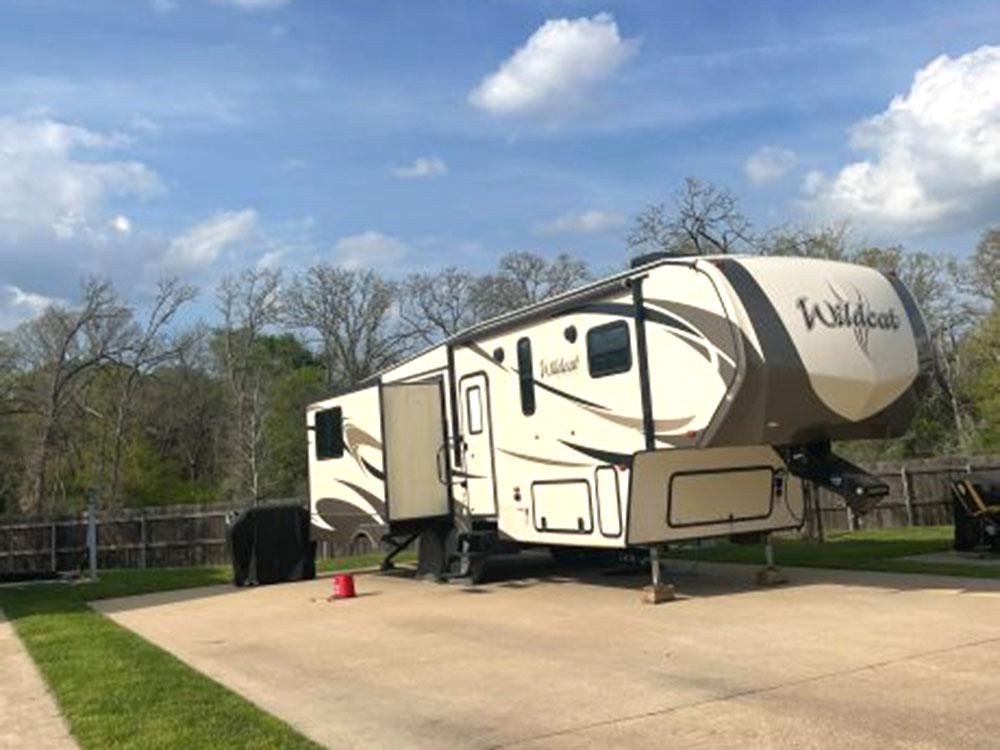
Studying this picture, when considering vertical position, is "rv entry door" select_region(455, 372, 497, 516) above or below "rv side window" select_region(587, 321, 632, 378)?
below

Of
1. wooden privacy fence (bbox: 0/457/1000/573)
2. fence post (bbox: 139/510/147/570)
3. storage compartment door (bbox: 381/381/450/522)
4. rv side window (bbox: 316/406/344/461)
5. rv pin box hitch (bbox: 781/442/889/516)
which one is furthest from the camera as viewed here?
fence post (bbox: 139/510/147/570)

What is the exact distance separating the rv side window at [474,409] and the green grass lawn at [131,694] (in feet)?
15.8

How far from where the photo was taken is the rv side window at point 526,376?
1233 centimetres

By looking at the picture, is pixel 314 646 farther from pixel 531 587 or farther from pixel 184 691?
pixel 531 587

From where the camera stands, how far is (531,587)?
43.9 ft

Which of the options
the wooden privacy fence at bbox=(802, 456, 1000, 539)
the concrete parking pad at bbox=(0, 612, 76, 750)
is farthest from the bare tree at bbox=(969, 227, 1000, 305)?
the concrete parking pad at bbox=(0, 612, 76, 750)

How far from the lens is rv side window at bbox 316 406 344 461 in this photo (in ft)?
53.0

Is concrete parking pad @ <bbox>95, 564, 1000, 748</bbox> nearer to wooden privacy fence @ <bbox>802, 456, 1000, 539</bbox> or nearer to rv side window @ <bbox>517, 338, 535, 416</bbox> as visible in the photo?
rv side window @ <bbox>517, 338, 535, 416</bbox>

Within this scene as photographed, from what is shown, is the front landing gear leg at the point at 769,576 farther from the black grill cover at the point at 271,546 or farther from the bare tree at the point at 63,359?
the bare tree at the point at 63,359

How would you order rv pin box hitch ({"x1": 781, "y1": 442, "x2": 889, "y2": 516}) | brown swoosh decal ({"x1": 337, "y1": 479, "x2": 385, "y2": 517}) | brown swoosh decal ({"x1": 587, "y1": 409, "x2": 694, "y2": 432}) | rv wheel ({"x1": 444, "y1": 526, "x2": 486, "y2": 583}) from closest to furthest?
brown swoosh decal ({"x1": 587, "y1": 409, "x2": 694, "y2": 432}), rv pin box hitch ({"x1": 781, "y1": 442, "x2": 889, "y2": 516}), rv wheel ({"x1": 444, "y1": 526, "x2": 486, "y2": 583}), brown swoosh decal ({"x1": 337, "y1": 479, "x2": 385, "y2": 517})

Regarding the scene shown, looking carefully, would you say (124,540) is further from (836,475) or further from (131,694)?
(836,475)

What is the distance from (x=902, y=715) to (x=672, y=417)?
4.73m

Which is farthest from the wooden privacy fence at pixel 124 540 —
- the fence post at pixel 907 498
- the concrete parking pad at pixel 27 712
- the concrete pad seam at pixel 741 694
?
the concrete pad seam at pixel 741 694

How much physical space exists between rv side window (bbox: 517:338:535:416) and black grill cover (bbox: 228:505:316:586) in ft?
21.7
